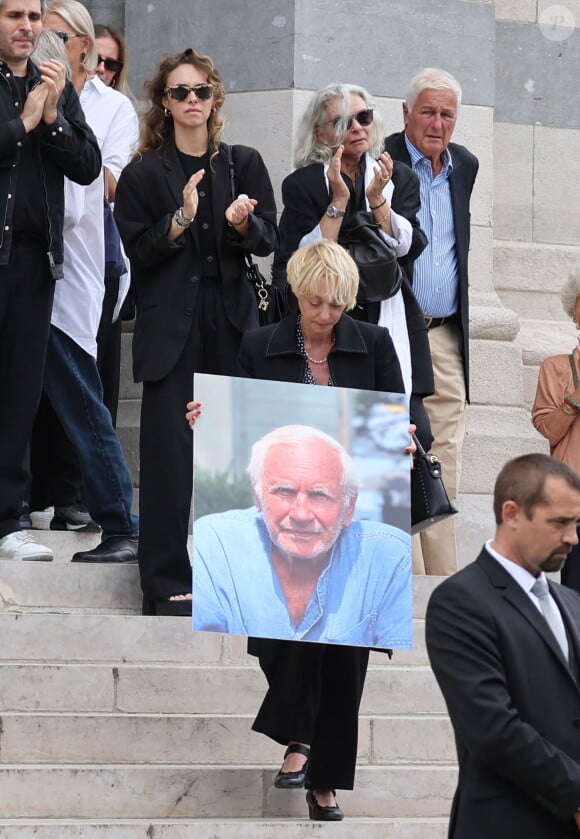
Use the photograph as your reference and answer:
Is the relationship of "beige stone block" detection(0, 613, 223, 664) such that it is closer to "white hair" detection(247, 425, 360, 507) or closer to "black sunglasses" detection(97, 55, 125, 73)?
"white hair" detection(247, 425, 360, 507)

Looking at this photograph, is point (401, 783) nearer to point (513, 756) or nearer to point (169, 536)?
point (169, 536)

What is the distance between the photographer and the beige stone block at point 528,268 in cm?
1103

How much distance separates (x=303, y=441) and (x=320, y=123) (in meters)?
2.57

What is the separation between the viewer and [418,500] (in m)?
6.59

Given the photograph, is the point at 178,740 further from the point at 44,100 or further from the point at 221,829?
the point at 44,100

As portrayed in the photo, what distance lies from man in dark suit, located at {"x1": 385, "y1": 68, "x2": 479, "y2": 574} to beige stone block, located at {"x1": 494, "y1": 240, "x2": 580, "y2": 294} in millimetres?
1831

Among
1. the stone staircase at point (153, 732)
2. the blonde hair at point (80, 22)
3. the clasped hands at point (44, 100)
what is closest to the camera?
the stone staircase at point (153, 732)

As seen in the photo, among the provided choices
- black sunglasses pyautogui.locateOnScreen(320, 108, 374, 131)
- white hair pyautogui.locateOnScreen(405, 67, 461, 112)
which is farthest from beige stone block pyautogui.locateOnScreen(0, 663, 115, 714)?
white hair pyautogui.locateOnScreen(405, 67, 461, 112)

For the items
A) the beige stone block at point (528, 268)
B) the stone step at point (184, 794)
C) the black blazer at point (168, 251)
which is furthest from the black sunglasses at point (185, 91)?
the beige stone block at point (528, 268)

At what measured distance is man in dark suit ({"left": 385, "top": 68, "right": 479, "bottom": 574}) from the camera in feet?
29.6

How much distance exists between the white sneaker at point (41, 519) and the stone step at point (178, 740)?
200 centimetres

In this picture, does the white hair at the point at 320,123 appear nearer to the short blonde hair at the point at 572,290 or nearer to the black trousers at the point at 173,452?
the black trousers at the point at 173,452

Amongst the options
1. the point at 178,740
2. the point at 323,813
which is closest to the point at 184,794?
the point at 178,740

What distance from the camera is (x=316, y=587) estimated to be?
609 cm
